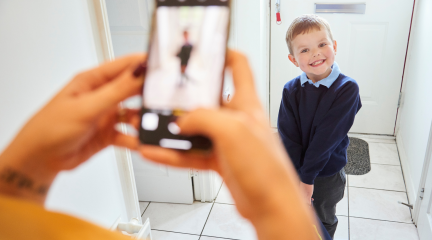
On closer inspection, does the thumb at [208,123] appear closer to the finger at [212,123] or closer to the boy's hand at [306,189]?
the finger at [212,123]

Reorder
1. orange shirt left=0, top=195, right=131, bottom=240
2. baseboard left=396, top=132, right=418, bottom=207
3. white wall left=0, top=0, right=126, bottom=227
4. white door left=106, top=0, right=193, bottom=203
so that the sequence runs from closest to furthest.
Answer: orange shirt left=0, top=195, right=131, bottom=240, white wall left=0, top=0, right=126, bottom=227, white door left=106, top=0, right=193, bottom=203, baseboard left=396, top=132, right=418, bottom=207

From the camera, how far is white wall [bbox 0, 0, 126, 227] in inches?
21.3

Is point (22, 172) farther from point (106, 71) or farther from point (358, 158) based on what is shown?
point (358, 158)

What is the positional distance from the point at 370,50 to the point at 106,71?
2299 millimetres

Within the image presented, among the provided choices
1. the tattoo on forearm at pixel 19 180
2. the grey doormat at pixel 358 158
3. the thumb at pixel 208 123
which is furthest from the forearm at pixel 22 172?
the grey doormat at pixel 358 158

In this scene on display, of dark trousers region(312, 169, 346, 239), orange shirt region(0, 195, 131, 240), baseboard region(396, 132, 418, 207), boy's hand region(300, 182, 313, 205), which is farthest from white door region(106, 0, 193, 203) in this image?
baseboard region(396, 132, 418, 207)

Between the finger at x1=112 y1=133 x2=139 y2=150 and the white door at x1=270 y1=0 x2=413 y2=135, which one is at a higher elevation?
the finger at x1=112 y1=133 x2=139 y2=150

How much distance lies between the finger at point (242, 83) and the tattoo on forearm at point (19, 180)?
6.0 inches

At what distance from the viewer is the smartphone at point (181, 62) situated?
250 mm

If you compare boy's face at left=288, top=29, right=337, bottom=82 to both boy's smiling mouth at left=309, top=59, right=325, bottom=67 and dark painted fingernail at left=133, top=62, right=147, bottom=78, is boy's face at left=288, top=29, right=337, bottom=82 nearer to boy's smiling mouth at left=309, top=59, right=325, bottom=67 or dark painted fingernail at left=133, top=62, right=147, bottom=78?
boy's smiling mouth at left=309, top=59, right=325, bottom=67

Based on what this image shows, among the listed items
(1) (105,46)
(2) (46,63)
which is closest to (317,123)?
(1) (105,46)

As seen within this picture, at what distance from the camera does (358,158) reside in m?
2.12

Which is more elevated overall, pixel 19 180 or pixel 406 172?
pixel 19 180

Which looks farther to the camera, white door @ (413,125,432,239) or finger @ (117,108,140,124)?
white door @ (413,125,432,239)
